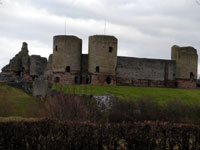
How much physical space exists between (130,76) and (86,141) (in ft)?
80.9

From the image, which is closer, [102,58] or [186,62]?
[102,58]

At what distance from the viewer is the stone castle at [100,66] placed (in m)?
36.2

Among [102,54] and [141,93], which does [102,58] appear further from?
[141,93]

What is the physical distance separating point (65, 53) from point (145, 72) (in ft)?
29.0

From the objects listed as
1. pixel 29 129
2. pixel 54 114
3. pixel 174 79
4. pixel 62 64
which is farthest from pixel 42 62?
pixel 29 129

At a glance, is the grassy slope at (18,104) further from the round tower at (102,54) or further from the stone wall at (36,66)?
the stone wall at (36,66)

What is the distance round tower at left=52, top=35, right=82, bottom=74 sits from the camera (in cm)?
3634

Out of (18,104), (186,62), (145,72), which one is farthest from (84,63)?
(18,104)

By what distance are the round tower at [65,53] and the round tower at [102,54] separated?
1.53m

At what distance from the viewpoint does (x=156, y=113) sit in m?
24.2

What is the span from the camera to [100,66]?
118 feet

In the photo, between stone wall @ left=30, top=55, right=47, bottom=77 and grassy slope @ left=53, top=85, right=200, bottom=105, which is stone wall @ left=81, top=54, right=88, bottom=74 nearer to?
grassy slope @ left=53, top=85, right=200, bottom=105

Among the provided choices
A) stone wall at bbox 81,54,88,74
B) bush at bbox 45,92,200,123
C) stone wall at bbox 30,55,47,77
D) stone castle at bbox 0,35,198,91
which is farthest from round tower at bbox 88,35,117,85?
bush at bbox 45,92,200,123

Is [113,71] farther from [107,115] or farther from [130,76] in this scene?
[107,115]
